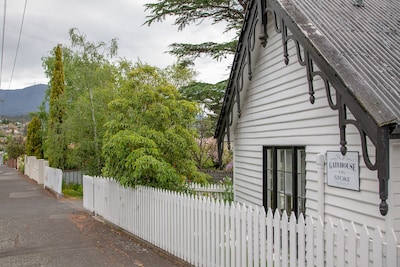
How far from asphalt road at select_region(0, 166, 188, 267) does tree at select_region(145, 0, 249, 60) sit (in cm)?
933

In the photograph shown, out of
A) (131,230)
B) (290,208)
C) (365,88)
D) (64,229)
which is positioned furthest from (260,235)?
(64,229)

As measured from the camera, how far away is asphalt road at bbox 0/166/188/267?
301 inches

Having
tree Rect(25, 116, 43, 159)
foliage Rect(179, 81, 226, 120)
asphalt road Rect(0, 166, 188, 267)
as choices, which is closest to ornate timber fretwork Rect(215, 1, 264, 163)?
asphalt road Rect(0, 166, 188, 267)

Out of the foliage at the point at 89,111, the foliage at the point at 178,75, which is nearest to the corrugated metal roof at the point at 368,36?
the foliage at the point at 89,111

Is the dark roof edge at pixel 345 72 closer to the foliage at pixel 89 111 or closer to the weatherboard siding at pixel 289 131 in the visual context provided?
the weatherboard siding at pixel 289 131

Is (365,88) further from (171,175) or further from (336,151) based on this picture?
(171,175)

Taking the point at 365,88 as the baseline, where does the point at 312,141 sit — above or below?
below

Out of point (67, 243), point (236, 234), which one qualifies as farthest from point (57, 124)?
point (236, 234)

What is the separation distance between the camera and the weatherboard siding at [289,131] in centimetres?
509

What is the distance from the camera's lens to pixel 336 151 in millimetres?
5504

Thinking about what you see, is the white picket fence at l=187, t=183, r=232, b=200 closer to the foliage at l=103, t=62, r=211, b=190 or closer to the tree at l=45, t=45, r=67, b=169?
the foliage at l=103, t=62, r=211, b=190

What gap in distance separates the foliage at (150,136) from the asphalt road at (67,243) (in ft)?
5.37

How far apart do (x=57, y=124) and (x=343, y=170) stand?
64.1 feet

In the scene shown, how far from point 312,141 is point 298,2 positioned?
277cm
